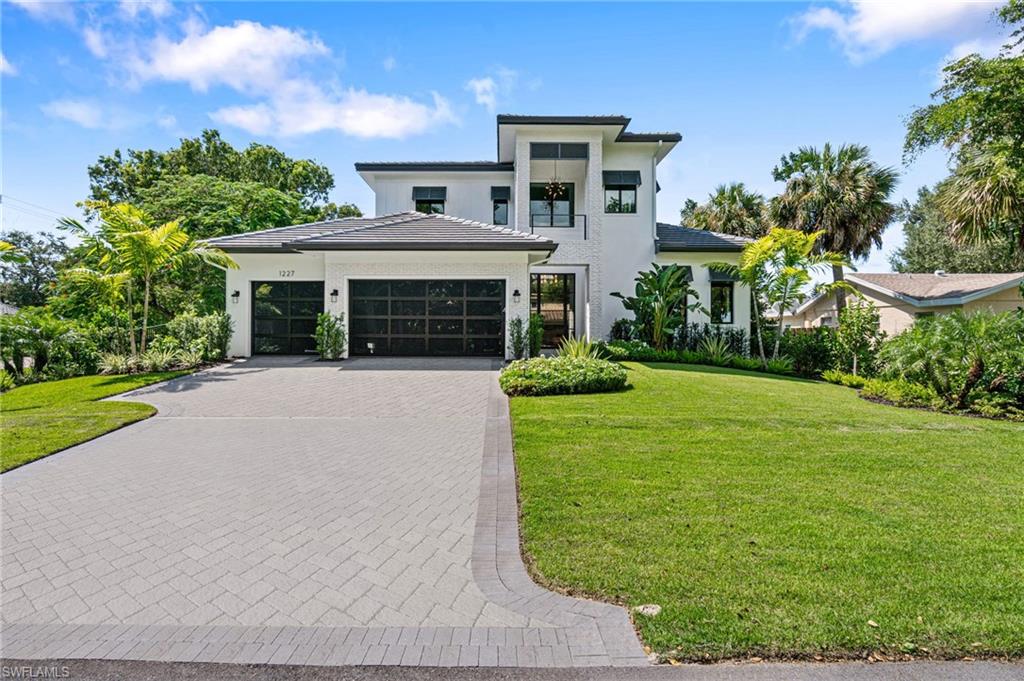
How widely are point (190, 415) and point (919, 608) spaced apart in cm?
1052

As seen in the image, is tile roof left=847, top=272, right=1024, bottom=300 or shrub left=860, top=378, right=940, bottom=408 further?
tile roof left=847, top=272, right=1024, bottom=300

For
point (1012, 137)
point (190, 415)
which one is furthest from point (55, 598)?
point (1012, 137)

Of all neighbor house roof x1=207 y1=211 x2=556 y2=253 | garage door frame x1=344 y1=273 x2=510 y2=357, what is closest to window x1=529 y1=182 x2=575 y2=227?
neighbor house roof x1=207 y1=211 x2=556 y2=253

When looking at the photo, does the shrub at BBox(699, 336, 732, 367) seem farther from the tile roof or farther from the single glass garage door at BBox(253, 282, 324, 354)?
the single glass garage door at BBox(253, 282, 324, 354)

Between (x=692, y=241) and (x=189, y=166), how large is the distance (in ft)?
103

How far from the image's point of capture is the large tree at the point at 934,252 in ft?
94.5

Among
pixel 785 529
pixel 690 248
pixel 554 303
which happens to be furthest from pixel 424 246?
pixel 785 529

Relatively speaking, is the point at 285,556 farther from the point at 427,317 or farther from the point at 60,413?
the point at 427,317

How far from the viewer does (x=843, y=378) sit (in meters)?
14.1

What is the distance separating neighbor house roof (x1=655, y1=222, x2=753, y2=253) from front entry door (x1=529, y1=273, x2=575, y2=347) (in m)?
4.01

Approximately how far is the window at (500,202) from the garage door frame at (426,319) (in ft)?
20.1

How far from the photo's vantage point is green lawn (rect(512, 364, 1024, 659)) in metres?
2.90

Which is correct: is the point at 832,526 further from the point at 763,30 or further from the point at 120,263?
the point at 120,263

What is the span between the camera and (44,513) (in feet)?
15.9
